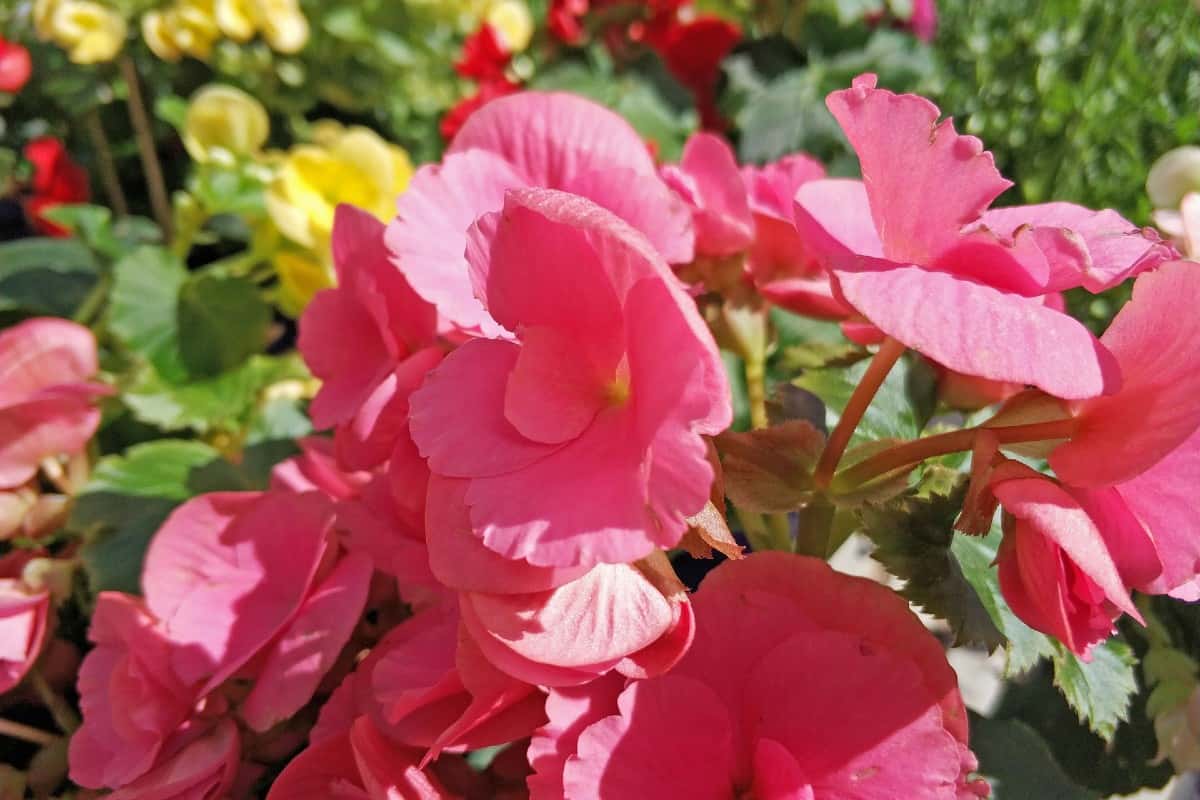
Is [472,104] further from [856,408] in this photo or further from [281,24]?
[856,408]

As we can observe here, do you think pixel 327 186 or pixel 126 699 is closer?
pixel 126 699

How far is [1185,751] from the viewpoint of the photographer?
1.68ft

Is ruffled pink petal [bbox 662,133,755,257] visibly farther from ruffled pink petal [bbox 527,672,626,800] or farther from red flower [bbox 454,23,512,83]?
red flower [bbox 454,23,512,83]

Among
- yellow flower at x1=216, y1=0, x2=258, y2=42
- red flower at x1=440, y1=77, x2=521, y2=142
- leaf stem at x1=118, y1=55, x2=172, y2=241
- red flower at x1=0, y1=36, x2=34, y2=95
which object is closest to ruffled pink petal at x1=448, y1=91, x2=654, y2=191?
red flower at x1=440, y1=77, x2=521, y2=142

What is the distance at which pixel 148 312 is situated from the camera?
850mm

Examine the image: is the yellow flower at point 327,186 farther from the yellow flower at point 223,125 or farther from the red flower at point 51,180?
the red flower at point 51,180

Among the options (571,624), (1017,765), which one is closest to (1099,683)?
(1017,765)

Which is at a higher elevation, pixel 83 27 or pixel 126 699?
pixel 83 27

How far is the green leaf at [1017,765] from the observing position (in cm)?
46

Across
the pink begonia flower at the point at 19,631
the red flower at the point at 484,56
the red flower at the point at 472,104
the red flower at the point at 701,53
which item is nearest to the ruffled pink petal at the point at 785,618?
the pink begonia flower at the point at 19,631

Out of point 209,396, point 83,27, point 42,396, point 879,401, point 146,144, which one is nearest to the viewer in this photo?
point 879,401

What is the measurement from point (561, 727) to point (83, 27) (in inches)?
42.2

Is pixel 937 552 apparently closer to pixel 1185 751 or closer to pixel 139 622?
pixel 1185 751

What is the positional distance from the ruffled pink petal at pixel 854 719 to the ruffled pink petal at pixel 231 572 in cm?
23
